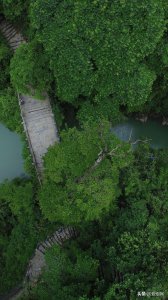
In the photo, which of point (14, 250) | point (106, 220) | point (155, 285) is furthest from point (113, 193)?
point (14, 250)

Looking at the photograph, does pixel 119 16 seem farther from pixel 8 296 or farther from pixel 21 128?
pixel 8 296

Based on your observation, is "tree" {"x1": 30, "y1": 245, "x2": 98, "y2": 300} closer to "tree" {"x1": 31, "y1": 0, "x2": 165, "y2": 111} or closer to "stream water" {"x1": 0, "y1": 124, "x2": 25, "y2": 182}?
"stream water" {"x1": 0, "y1": 124, "x2": 25, "y2": 182}

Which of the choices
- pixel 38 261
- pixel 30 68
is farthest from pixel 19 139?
pixel 38 261

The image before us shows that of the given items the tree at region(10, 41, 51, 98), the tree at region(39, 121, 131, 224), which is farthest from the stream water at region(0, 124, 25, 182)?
the tree at region(39, 121, 131, 224)

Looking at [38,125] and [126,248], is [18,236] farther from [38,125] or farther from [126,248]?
[126,248]

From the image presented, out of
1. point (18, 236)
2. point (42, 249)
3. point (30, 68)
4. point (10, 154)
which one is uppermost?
point (30, 68)
